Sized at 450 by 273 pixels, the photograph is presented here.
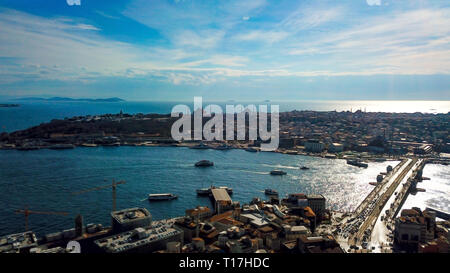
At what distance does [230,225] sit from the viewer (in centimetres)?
703

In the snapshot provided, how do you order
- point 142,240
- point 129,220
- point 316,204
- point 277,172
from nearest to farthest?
1. point 142,240
2. point 129,220
3. point 316,204
4. point 277,172

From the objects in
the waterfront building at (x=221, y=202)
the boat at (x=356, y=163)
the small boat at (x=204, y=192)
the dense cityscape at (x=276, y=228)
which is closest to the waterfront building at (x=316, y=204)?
the dense cityscape at (x=276, y=228)

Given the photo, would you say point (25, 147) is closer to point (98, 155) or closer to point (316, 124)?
point (98, 155)

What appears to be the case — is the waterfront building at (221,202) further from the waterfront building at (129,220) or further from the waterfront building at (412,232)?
the waterfront building at (412,232)

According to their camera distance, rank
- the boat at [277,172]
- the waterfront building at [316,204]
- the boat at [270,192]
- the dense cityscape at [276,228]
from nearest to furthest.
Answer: the dense cityscape at [276,228] < the waterfront building at [316,204] < the boat at [270,192] < the boat at [277,172]

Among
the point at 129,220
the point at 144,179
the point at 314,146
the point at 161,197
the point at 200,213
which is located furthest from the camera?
the point at 314,146

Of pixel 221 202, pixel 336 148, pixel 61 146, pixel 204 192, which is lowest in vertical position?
pixel 204 192

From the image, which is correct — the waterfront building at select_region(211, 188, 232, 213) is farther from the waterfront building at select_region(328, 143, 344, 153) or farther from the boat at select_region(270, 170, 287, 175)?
the waterfront building at select_region(328, 143, 344, 153)

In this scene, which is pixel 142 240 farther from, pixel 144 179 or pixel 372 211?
pixel 144 179

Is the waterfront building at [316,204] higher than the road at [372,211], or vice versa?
the waterfront building at [316,204]

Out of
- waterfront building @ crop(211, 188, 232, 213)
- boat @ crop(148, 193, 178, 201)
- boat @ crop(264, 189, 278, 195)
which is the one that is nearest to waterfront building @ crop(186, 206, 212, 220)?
waterfront building @ crop(211, 188, 232, 213)

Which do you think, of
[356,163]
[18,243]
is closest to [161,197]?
[18,243]
